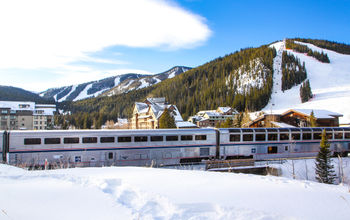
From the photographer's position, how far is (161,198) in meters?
4.38

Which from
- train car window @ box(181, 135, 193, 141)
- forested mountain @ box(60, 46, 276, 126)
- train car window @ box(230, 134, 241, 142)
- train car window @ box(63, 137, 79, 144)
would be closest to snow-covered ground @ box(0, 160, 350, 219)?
train car window @ box(63, 137, 79, 144)

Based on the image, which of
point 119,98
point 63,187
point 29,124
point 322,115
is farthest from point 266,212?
point 119,98

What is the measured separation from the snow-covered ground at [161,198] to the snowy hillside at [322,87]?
73.0 meters

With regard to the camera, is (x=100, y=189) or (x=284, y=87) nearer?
(x=100, y=189)

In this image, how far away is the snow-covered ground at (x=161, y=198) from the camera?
148 inches

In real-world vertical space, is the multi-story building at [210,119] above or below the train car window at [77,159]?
above

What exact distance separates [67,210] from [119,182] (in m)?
1.76

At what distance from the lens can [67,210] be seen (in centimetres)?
378

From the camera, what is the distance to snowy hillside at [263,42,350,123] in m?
80.0

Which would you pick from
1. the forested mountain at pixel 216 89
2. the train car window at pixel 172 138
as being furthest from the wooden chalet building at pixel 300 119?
the forested mountain at pixel 216 89

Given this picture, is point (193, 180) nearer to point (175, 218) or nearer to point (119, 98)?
point (175, 218)

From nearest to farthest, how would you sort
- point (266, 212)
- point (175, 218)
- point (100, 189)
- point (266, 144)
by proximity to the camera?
1. point (175, 218)
2. point (266, 212)
3. point (100, 189)
4. point (266, 144)

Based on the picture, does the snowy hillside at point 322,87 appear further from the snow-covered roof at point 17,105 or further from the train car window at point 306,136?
the snow-covered roof at point 17,105

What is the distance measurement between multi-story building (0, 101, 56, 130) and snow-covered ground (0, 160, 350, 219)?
7418cm
